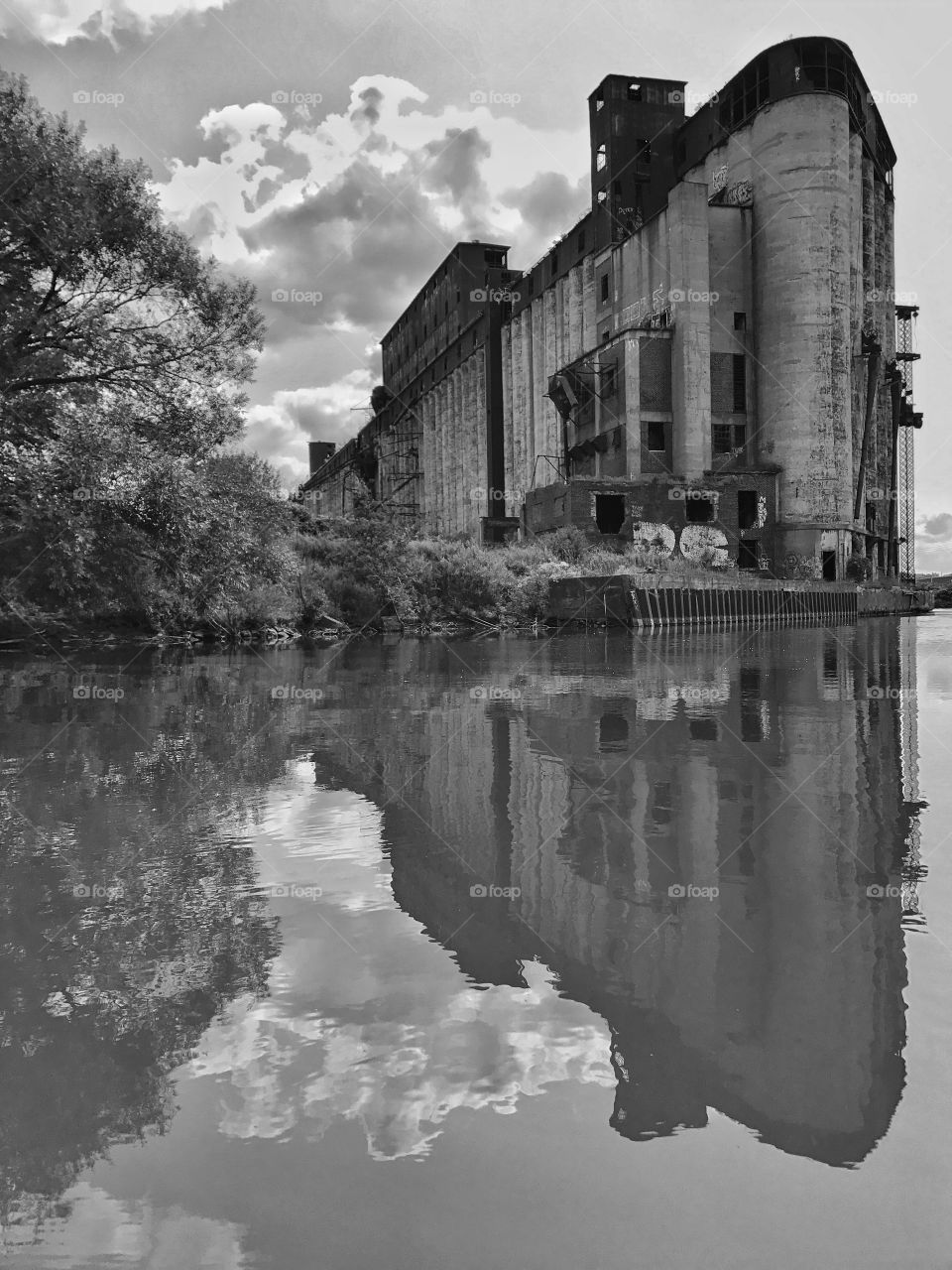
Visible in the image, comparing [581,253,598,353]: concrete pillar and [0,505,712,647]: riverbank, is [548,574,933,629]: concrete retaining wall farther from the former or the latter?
[581,253,598,353]: concrete pillar

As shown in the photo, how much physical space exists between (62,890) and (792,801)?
16.0 ft

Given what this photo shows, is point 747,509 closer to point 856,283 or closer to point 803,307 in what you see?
point 803,307

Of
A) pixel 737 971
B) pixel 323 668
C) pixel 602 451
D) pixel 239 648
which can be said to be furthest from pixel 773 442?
pixel 737 971

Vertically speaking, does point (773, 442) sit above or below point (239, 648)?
above

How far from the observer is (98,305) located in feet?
67.1

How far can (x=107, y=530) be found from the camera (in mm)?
18609

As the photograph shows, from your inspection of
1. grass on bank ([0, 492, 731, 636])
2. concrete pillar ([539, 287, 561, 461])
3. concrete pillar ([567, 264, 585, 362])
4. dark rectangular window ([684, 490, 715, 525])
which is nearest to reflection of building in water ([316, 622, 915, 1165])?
grass on bank ([0, 492, 731, 636])

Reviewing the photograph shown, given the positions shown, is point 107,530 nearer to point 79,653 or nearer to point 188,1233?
point 79,653

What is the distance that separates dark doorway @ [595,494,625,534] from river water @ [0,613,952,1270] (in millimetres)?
40046

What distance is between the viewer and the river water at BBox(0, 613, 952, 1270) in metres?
2.34

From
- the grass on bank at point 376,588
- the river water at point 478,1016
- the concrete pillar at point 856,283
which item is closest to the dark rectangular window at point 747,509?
the concrete pillar at point 856,283

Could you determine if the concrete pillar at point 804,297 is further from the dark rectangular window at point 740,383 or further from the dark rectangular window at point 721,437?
the dark rectangular window at point 721,437

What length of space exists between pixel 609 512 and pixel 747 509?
327 inches

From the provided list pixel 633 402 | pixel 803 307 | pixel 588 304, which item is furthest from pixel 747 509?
pixel 588 304
